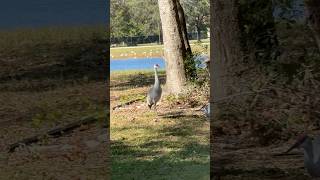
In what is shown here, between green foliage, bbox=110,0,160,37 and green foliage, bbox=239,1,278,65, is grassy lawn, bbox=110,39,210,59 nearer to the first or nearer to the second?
green foliage, bbox=110,0,160,37

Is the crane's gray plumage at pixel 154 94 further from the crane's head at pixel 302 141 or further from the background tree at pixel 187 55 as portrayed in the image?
the crane's head at pixel 302 141

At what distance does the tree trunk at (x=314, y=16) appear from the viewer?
443 centimetres

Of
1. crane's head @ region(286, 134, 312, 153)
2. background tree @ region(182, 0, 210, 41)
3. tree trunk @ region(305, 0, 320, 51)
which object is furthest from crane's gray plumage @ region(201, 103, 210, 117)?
tree trunk @ region(305, 0, 320, 51)

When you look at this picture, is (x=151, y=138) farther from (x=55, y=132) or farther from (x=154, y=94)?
(x=55, y=132)

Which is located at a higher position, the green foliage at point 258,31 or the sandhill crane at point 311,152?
the green foliage at point 258,31

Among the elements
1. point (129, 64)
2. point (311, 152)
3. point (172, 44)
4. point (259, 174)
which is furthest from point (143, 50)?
point (311, 152)

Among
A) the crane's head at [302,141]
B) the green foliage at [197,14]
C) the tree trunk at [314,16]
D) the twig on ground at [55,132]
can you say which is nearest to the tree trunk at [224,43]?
the green foliage at [197,14]

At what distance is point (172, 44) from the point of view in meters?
5.62

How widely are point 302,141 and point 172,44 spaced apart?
5.28 feet

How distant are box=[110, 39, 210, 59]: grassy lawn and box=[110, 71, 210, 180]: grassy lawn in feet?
0.49

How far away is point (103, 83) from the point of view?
4305 millimetres

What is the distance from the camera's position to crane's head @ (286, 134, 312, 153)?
14.9 ft

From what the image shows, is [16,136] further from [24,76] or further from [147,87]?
[147,87]

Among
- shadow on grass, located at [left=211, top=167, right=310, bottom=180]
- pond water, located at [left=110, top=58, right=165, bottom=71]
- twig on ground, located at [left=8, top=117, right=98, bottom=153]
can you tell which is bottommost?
shadow on grass, located at [left=211, top=167, right=310, bottom=180]
